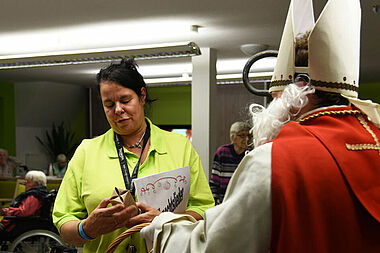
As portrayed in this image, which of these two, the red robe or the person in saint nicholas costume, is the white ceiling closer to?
the person in saint nicholas costume

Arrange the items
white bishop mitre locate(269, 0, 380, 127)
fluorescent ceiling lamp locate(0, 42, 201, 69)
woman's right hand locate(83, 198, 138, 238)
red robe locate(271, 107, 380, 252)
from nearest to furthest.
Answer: red robe locate(271, 107, 380, 252), white bishop mitre locate(269, 0, 380, 127), woman's right hand locate(83, 198, 138, 238), fluorescent ceiling lamp locate(0, 42, 201, 69)

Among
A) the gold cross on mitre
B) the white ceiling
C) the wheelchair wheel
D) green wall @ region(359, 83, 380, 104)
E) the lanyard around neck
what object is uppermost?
the white ceiling

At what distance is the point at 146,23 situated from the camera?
233 inches

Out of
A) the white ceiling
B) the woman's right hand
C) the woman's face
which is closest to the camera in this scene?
the woman's right hand

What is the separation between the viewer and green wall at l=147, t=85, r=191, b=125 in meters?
13.0

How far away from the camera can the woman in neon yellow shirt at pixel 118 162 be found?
198 centimetres

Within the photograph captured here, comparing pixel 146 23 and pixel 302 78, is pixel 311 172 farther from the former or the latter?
pixel 146 23

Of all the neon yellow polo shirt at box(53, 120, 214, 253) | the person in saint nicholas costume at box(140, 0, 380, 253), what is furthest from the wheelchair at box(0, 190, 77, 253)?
the person in saint nicholas costume at box(140, 0, 380, 253)

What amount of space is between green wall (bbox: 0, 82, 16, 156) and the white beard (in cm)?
1153

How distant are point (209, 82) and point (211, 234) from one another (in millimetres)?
6248

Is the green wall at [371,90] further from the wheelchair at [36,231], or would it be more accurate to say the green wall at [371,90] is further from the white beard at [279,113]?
the white beard at [279,113]

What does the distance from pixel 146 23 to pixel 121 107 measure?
400 centimetres

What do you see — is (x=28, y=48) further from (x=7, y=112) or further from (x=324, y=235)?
(x=324, y=235)

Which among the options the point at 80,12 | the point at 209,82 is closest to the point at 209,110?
the point at 209,82
